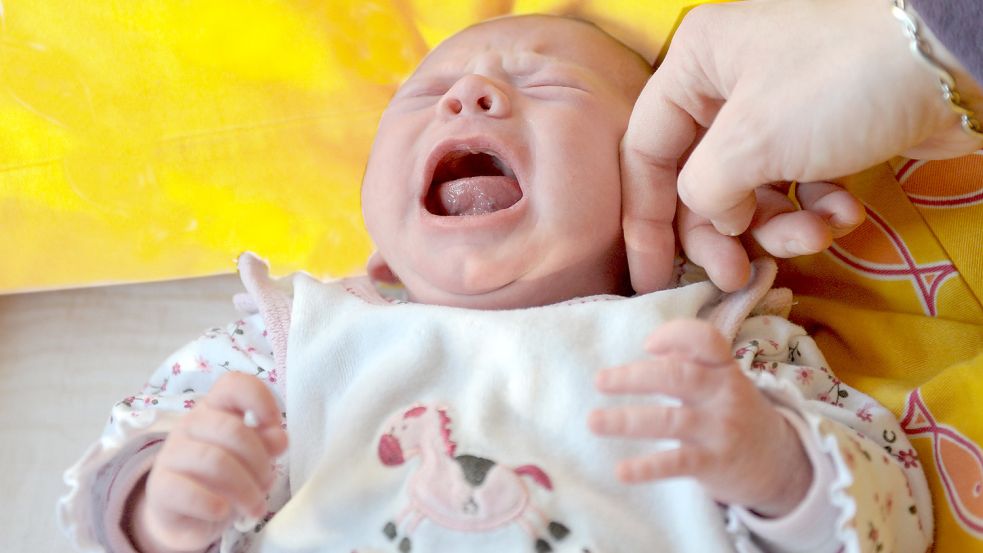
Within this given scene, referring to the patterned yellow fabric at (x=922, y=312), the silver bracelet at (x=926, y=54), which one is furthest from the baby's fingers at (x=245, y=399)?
the patterned yellow fabric at (x=922, y=312)

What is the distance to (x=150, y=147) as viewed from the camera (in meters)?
1.50

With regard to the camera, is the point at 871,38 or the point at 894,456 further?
the point at 894,456

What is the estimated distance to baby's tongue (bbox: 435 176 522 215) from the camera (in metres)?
1.16

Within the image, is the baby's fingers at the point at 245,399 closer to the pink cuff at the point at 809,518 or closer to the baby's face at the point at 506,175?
the baby's face at the point at 506,175

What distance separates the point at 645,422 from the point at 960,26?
385 mm

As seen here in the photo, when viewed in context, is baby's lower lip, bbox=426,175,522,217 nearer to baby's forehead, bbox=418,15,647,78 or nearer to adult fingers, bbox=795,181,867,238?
baby's forehead, bbox=418,15,647,78

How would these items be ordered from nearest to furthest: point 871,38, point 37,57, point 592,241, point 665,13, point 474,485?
point 871,38, point 474,485, point 592,241, point 665,13, point 37,57

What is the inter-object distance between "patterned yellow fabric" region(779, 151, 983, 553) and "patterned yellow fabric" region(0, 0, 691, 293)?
0.55m

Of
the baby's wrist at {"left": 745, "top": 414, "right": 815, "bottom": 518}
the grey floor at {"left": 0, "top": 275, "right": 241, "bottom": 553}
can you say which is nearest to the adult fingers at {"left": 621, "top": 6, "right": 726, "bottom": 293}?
the baby's wrist at {"left": 745, "top": 414, "right": 815, "bottom": 518}

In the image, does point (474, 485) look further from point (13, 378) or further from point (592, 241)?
point (13, 378)

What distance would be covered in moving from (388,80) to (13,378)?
30.2 inches

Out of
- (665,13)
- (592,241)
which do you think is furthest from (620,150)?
(665,13)

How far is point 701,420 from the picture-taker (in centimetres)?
81

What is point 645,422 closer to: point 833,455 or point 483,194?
point 833,455
